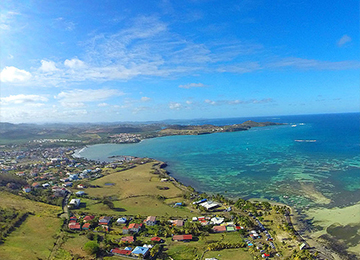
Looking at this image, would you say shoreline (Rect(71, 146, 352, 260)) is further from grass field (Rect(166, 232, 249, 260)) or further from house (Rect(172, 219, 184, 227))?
house (Rect(172, 219, 184, 227))

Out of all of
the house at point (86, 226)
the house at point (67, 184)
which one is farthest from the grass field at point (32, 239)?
the house at point (67, 184)

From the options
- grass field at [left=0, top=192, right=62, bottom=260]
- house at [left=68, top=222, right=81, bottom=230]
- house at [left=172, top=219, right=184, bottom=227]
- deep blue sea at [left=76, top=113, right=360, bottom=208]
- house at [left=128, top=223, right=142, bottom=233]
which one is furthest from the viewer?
deep blue sea at [left=76, top=113, right=360, bottom=208]

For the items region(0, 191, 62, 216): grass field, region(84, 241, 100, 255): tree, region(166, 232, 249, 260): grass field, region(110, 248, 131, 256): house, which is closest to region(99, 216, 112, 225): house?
region(84, 241, 100, 255): tree

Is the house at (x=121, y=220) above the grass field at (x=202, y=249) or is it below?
above

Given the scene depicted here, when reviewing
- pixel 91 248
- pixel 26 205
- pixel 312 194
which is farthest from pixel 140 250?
pixel 312 194

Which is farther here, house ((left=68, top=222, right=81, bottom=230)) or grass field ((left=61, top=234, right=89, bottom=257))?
house ((left=68, top=222, right=81, bottom=230))

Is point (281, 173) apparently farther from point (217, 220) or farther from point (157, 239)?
point (157, 239)

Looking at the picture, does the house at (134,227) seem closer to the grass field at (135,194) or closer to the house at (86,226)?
the grass field at (135,194)
